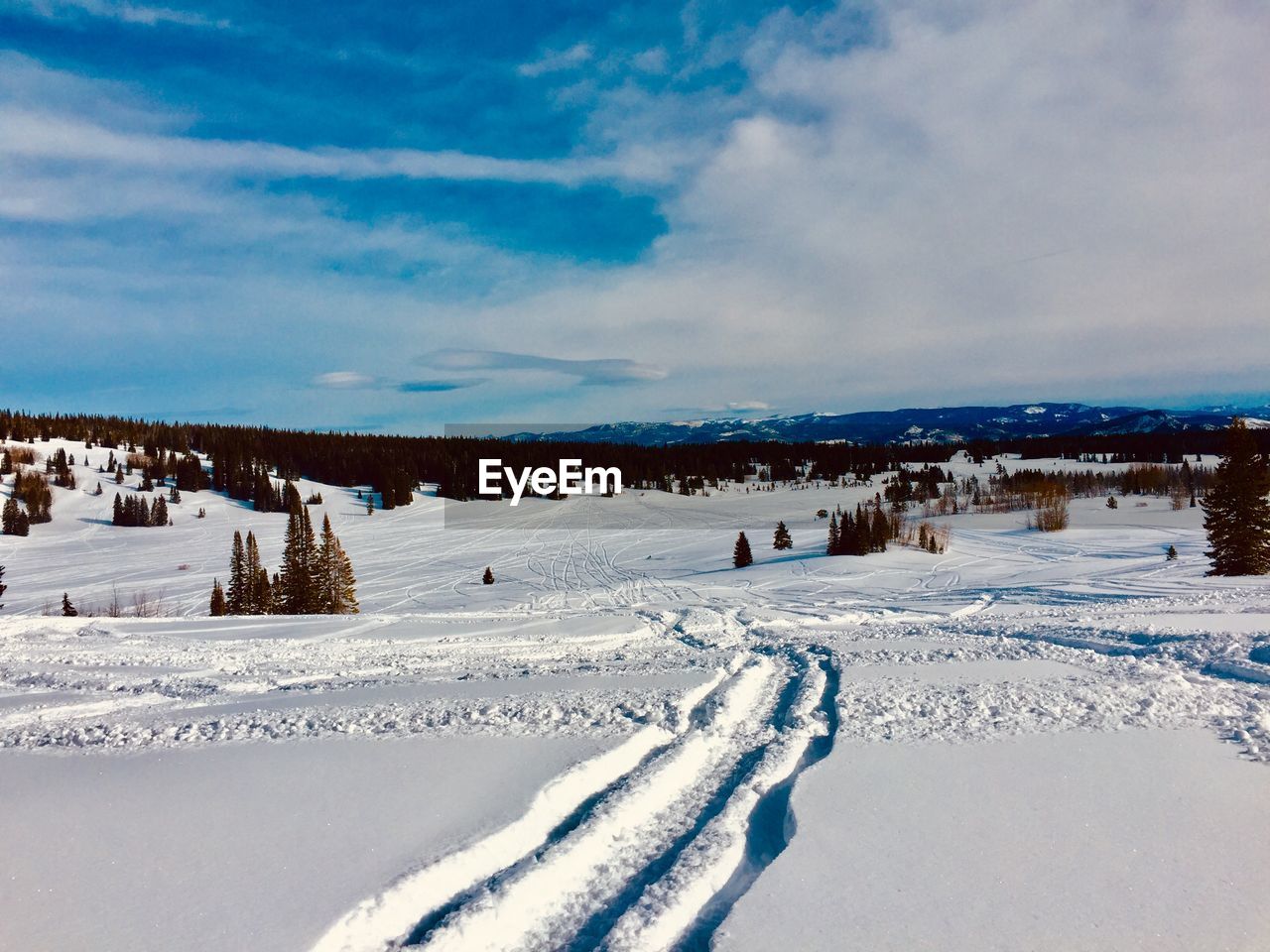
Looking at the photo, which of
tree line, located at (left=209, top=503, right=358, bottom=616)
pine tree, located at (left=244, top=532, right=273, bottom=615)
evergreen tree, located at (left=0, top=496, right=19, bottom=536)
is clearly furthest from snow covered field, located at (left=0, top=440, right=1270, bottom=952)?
evergreen tree, located at (left=0, top=496, right=19, bottom=536)

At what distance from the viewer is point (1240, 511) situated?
25719mm

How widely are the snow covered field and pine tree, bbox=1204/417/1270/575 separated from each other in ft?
62.2

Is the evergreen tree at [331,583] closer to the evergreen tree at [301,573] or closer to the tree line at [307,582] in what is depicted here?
the tree line at [307,582]

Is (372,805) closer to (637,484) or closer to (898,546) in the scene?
(898,546)

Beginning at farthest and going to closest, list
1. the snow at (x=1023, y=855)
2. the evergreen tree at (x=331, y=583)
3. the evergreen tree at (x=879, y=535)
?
the evergreen tree at (x=879, y=535) < the evergreen tree at (x=331, y=583) < the snow at (x=1023, y=855)

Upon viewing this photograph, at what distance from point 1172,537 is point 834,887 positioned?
63.0m

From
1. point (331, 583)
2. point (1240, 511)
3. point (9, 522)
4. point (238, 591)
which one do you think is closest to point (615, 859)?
point (331, 583)

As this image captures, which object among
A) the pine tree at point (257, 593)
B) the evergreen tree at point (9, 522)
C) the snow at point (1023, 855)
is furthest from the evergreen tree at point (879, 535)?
the evergreen tree at point (9, 522)

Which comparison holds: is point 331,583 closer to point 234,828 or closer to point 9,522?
point 234,828

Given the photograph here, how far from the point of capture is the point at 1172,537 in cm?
5016

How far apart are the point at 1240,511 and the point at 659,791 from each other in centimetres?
3250

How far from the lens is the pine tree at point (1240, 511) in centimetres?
2500

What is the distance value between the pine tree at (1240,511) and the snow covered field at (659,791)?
19.0 m

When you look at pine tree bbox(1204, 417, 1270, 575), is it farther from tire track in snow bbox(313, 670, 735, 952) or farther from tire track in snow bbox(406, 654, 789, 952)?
tire track in snow bbox(313, 670, 735, 952)
